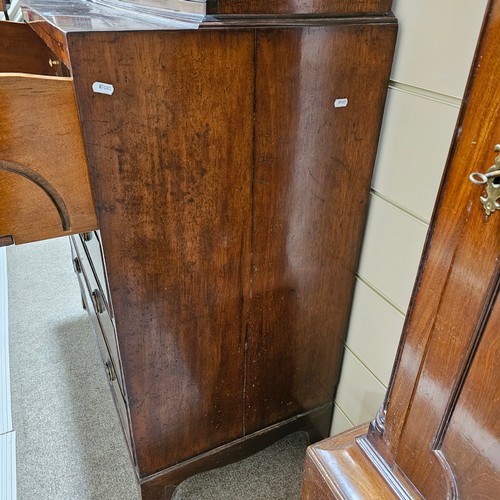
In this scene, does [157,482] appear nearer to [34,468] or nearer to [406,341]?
[34,468]

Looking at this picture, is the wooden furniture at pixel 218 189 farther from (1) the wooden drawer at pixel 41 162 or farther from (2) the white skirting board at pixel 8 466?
(2) the white skirting board at pixel 8 466

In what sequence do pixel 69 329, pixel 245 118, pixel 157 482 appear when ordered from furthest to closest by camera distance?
pixel 69 329, pixel 157 482, pixel 245 118

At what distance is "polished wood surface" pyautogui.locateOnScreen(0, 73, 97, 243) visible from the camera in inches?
24.1

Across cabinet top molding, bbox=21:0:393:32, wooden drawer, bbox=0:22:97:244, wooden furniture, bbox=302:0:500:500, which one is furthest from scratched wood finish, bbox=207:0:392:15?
wooden furniture, bbox=302:0:500:500

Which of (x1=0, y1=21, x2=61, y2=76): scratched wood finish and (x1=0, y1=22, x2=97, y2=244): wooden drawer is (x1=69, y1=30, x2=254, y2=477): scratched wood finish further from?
(x1=0, y1=21, x2=61, y2=76): scratched wood finish

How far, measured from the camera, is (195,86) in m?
0.70

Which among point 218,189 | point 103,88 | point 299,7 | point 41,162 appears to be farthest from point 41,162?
point 299,7

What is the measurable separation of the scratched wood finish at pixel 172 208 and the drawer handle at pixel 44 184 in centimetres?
6

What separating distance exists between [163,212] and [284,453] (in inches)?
37.3

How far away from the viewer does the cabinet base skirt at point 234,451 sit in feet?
3.56

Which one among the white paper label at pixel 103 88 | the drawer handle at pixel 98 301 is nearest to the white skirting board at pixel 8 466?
the drawer handle at pixel 98 301

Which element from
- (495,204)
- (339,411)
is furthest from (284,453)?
(495,204)

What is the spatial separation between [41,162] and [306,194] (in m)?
0.46

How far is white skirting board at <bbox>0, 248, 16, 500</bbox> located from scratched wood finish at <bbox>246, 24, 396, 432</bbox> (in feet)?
2.24
